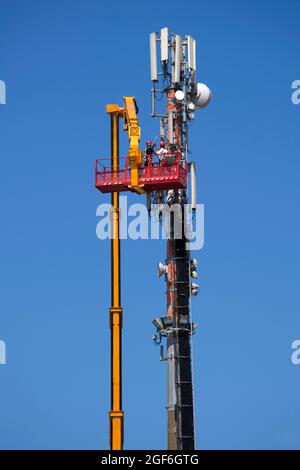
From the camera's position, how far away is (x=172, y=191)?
12612 centimetres

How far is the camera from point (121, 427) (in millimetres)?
117750

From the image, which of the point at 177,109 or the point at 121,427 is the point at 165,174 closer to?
the point at 177,109

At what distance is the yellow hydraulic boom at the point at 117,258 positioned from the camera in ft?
387

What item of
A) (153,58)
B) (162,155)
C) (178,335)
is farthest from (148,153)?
(178,335)

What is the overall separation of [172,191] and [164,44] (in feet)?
35.7

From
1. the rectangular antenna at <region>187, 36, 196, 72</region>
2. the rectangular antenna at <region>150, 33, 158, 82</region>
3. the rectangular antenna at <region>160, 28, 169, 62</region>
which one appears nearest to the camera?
the rectangular antenna at <region>160, 28, 169, 62</region>

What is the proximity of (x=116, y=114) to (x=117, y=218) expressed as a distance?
854 centimetres

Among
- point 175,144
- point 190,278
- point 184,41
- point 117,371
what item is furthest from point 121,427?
point 184,41

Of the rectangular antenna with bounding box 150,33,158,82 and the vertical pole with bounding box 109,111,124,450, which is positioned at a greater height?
the rectangular antenna with bounding box 150,33,158,82

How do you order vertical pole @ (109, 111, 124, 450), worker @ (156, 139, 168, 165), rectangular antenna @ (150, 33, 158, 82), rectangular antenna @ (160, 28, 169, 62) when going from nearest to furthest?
vertical pole @ (109, 111, 124, 450) → worker @ (156, 139, 168, 165) → rectangular antenna @ (160, 28, 169, 62) → rectangular antenna @ (150, 33, 158, 82)

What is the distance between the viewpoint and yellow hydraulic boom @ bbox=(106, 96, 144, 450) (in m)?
118

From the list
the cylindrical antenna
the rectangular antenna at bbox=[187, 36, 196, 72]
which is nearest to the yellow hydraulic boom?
the cylindrical antenna

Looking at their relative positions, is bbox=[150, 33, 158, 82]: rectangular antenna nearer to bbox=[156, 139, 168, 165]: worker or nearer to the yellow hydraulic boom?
the yellow hydraulic boom

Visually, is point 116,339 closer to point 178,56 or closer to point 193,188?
point 193,188
